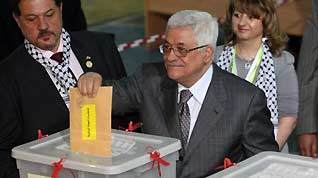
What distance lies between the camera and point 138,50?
28.1 ft

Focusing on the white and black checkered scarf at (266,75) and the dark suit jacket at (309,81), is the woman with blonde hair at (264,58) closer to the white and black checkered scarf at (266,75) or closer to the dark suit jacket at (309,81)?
the white and black checkered scarf at (266,75)

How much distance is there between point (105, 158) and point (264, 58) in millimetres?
1636

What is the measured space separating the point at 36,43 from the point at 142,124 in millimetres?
550

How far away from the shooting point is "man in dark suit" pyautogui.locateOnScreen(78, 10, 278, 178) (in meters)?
3.03

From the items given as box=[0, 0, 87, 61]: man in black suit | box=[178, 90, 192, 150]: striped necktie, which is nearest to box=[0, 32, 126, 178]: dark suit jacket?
box=[178, 90, 192, 150]: striped necktie

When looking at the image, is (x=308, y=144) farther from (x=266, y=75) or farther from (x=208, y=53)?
(x=208, y=53)

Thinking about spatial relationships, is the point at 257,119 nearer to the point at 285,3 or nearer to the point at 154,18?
the point at 285,3

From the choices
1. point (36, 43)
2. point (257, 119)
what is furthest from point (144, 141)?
point (36, 43)

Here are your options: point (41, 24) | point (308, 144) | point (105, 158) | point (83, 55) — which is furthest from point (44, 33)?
point (308, 144)

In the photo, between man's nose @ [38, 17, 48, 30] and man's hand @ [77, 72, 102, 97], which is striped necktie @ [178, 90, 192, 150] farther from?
man's nose @ [38, 17, 48, 30]

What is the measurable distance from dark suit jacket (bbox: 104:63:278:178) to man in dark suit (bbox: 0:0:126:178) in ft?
0.74

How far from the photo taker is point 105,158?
2.57 meters

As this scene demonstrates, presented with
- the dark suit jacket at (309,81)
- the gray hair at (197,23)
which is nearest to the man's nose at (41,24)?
the gray hair at (197,23)

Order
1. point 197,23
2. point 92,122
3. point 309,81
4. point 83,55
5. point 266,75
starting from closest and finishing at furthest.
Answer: point 92,122 → point 197,23 → point 83,55 → point 266,75 → point 309,81
